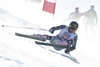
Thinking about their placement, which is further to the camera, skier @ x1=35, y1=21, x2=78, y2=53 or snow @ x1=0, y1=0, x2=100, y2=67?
skier @ x1=35, y1=21, x2=78, y2=53

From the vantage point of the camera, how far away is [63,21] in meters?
14.5

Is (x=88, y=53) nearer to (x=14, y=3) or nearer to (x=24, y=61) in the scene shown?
(x=14, y=3)

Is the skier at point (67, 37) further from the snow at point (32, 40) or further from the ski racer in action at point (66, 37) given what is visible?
the snow at point (32, 40)

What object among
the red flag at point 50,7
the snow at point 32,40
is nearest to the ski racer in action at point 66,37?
the snow at point 32,40

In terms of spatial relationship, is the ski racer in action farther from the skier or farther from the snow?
the snow

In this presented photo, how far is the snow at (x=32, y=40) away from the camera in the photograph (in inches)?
248

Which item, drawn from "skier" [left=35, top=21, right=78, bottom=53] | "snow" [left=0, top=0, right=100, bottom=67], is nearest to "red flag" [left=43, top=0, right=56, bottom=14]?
"snow" [left=0, top=0, right=100, bottom=67]

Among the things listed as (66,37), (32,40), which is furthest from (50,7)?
(32,40)

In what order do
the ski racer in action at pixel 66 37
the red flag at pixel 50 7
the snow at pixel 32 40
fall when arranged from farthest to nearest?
the red flag at pixel 50 7
the ski racer in action at pixel 66 37
the snow at pixel 32 40

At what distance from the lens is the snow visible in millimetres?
6293

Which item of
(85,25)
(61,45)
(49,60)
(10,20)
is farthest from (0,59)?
(85,25)

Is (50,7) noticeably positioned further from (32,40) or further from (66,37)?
(32,40)

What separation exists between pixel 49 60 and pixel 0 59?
1760 mm

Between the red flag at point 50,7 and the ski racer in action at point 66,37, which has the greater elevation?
the red flag at point 50,7
